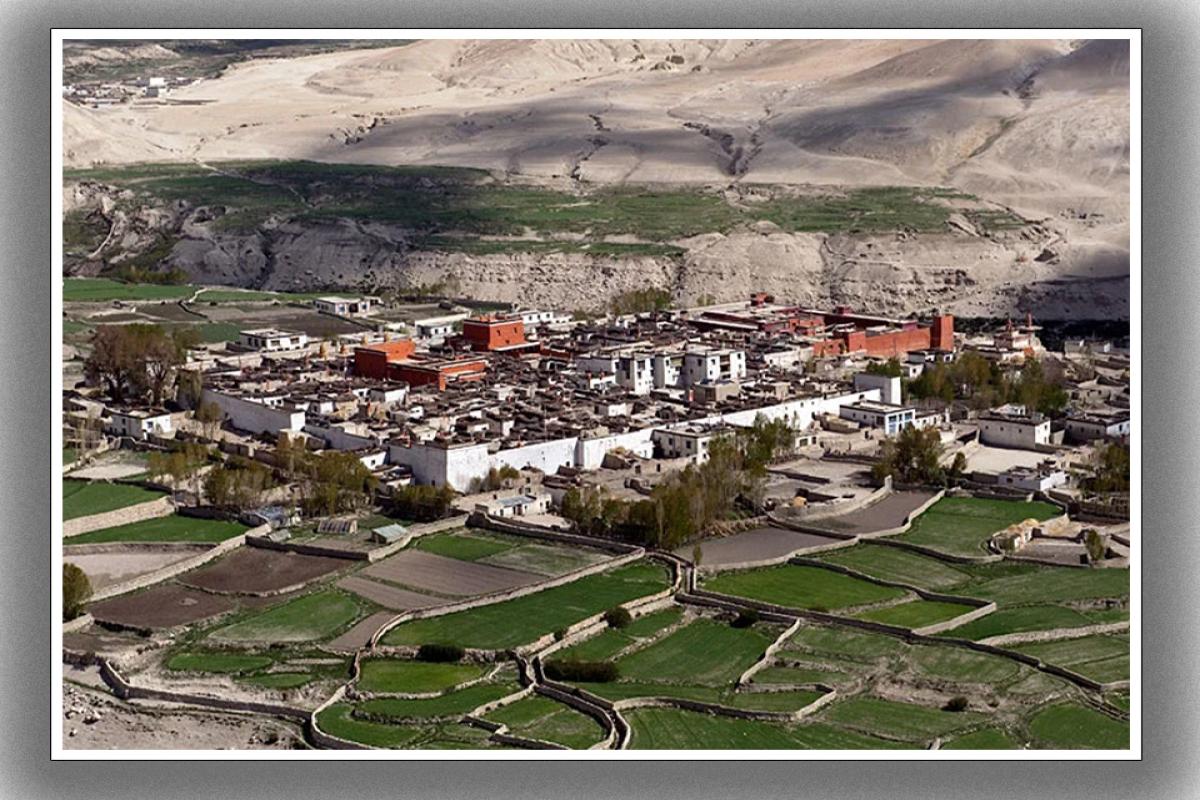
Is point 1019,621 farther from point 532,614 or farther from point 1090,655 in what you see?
point 532,614

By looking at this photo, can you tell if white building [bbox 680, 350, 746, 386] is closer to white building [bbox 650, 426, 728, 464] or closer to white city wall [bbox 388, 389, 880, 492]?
white city wall [bbox 388, 389, 880, 492]

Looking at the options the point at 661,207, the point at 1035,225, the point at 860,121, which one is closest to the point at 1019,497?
the point at 1035,225

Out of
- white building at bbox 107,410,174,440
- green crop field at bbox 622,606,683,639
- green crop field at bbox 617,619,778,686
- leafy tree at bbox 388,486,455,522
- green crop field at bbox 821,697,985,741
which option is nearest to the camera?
green crop field at bbox 821,697,985,741

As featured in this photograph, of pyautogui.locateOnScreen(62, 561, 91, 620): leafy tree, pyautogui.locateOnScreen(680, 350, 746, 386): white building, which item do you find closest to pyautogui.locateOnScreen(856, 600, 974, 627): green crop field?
pyautogui.locateOnScreen(62, 561, 91, 620): leafy tree

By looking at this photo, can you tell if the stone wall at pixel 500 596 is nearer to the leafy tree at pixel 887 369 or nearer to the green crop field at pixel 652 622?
the green crop field at pixel 652 622

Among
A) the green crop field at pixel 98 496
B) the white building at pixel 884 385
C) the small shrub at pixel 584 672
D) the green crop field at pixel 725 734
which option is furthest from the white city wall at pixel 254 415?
the green crop field at pixel 725 734

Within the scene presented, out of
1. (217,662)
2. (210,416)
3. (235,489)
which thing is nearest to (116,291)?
(210,416)

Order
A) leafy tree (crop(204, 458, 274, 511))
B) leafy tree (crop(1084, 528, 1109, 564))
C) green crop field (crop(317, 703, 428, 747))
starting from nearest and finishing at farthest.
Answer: green crop field (crop(317, 703, 428, 747)), leafy tree (crop(1084, 528, 1109, 564)), leafy tree (crop(204, 458, 274, 511))

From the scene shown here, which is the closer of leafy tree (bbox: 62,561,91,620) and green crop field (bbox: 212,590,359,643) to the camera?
green crop field (bbox: 212,590,359,643)
